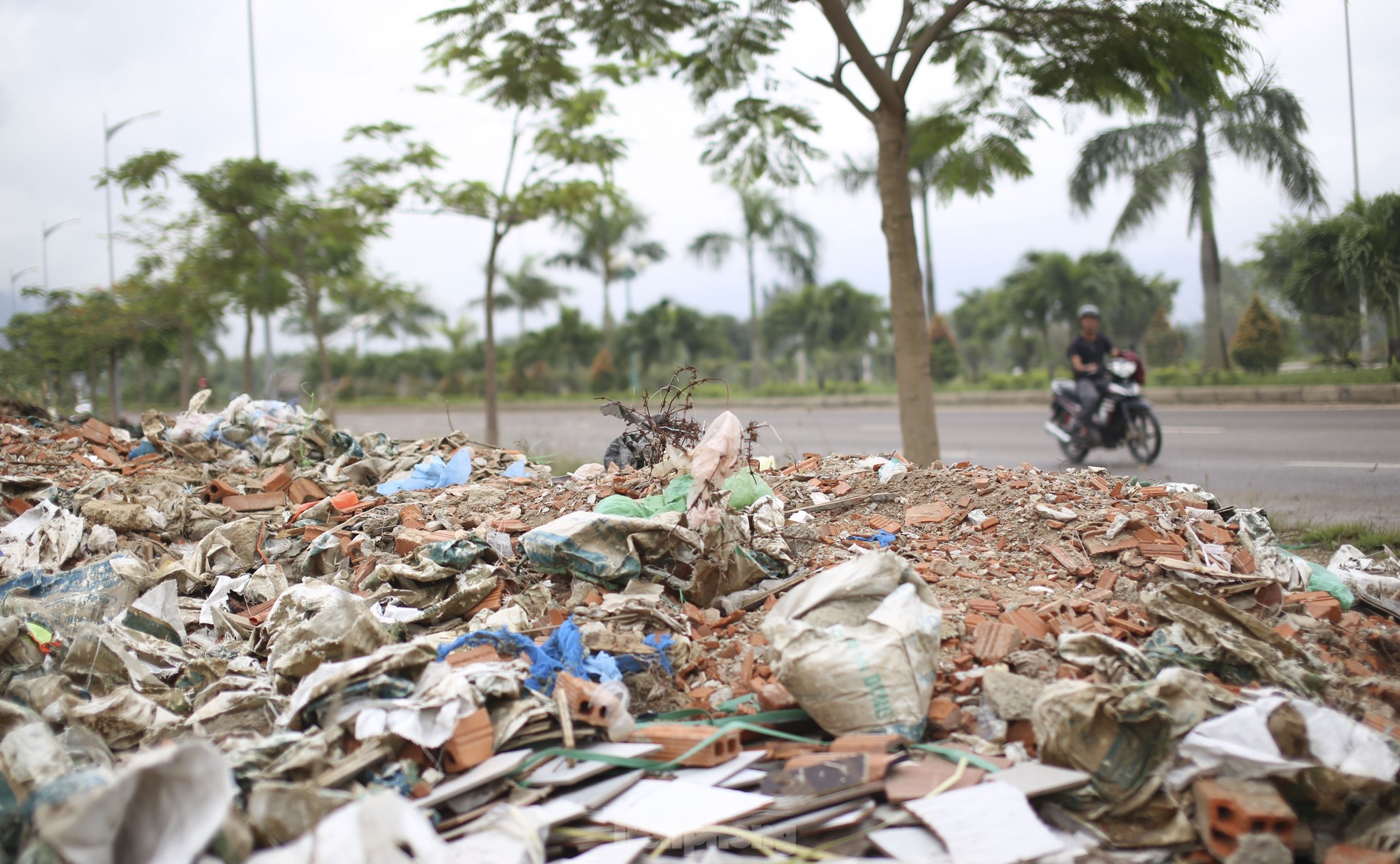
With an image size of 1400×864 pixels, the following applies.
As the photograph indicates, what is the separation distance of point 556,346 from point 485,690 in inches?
1321

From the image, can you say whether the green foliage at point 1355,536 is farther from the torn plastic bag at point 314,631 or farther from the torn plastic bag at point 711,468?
the torn plastic bag at point 314,631

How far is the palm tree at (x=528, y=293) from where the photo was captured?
39.8 meters

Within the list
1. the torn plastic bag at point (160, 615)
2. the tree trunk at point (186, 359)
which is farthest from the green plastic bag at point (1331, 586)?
A: the tree trunk at point (186, 359)

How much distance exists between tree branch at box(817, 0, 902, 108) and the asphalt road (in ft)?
8.58

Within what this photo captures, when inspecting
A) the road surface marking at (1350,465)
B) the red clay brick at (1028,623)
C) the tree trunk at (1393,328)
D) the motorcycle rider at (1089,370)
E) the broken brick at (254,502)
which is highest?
the tree trunk at (1393,328)

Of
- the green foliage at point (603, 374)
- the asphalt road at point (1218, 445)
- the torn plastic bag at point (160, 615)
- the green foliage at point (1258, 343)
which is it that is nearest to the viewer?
the torn plastic bag at point (160, 615)

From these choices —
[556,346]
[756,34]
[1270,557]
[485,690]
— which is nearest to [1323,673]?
[1270,557]

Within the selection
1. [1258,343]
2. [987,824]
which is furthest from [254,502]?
[1258,343]

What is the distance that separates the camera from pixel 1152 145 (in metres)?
20.7

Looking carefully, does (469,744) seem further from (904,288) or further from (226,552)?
(904,288)

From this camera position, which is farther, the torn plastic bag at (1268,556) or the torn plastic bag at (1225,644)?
the torn plastic bag at (1268,556)

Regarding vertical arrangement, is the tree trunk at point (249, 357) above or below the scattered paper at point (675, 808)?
above

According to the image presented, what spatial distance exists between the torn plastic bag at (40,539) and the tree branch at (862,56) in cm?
549

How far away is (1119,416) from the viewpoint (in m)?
8.55
